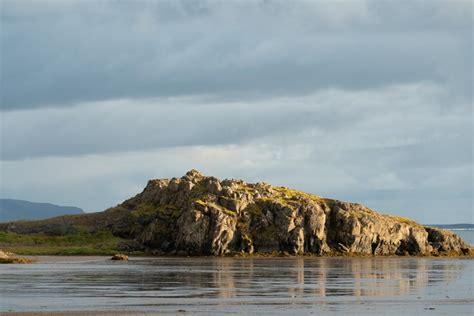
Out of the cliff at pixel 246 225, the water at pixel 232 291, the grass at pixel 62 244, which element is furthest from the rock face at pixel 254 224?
the water at pixel 232 291

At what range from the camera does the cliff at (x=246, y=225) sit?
11419 cm

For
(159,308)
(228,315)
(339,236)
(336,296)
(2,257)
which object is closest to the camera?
(228,315)

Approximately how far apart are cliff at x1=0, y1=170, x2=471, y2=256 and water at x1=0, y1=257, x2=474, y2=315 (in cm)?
3566

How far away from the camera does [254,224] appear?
118 meters

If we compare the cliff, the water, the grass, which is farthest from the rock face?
the water

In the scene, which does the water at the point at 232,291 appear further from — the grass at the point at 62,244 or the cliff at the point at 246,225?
the cliff at the point at 246,225

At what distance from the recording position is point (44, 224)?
5236 inches

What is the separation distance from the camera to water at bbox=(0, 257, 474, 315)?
4359 centimetres

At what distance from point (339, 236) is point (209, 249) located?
19.1m

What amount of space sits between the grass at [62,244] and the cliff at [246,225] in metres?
2.34

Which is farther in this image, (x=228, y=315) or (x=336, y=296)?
(x=336, y=296)

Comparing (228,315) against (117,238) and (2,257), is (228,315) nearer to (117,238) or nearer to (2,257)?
(2,257)

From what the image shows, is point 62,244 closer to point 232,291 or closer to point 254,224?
point 254,224

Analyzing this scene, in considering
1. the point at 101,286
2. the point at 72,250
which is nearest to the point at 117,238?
the point at 72,250
